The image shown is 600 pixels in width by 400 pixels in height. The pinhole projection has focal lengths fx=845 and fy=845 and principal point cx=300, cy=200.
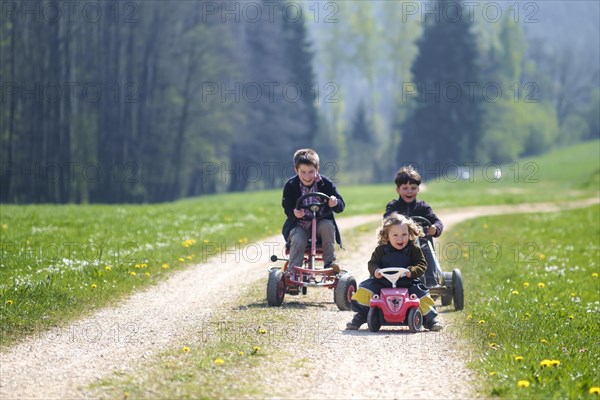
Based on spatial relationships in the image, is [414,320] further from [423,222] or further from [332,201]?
[332,201]

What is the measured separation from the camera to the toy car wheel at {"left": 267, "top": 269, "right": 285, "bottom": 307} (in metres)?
12.0

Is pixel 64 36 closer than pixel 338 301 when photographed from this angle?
No

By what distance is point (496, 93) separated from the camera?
87.8m

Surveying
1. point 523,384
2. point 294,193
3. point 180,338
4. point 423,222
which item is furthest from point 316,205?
point 523,384

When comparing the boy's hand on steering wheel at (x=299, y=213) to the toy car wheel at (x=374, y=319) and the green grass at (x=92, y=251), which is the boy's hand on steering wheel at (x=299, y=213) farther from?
the green grass at (x=92, y=251)

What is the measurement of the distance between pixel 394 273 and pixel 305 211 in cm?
228

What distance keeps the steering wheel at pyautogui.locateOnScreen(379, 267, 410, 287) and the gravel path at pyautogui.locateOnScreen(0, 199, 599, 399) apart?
2.06ft

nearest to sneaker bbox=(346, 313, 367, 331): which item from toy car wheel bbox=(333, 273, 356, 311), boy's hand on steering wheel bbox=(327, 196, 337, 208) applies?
toy car wheel bbox=(333, 273, 356, 311)

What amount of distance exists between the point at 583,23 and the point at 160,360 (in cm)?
20450

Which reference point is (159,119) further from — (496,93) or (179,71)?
(496,93)

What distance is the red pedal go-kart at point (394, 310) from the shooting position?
10211 mm

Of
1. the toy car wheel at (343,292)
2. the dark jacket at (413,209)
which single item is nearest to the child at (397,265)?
the toy car wheel at (343,292)

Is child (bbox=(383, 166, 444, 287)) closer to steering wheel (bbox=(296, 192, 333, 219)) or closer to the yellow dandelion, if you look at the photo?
steering wheel (bbox=(296, 192, 333, 219))

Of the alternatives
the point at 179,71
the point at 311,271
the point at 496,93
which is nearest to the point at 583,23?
the point at 496,93
